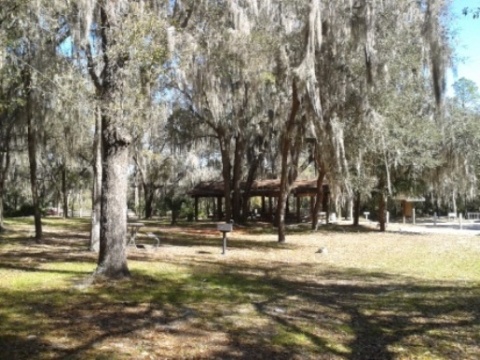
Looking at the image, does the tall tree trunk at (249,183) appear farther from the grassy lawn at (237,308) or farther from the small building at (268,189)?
the grassy lawn at (237,308)

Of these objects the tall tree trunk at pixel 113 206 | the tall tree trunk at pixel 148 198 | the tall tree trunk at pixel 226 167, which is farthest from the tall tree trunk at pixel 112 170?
the tall tree trunk at pixel 148 198

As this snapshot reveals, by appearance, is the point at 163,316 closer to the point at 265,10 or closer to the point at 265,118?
the point at 265,10

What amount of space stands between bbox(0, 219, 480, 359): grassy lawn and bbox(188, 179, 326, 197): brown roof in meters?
15.2

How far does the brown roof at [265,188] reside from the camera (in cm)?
2674

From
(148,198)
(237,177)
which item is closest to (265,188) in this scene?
(237,177)

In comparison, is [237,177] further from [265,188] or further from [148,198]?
[148,198]

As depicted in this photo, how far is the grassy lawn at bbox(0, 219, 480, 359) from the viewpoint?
4711 millimetres

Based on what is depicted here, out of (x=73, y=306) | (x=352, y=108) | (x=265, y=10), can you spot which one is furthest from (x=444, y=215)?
(x=73, y=306)

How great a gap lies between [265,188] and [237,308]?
21.3 meters

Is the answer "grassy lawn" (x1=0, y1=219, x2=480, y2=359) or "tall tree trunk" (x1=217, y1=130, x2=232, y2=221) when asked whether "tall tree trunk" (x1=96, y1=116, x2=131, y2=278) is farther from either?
"tall tree trunk" (x1=217, y1=130, x2=232, y2=221)

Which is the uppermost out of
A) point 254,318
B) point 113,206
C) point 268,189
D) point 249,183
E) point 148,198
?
point 249,183

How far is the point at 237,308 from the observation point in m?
6.30

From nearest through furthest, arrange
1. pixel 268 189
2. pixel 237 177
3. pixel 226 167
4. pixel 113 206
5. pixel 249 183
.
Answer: pixel 113 206 < pixel 226 167 < pixel 237 177 < pixel 249 183 < pixel 268 189

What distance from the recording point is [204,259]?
11.1 meters
